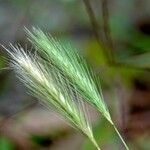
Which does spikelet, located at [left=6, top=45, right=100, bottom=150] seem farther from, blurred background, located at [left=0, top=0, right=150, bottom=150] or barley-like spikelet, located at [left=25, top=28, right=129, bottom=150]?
blurred background, located at [left=0, top=0, right=150, bottom=150]

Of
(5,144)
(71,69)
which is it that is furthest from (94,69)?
(71,69)

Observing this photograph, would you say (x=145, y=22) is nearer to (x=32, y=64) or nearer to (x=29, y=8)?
(x=29, y=8)

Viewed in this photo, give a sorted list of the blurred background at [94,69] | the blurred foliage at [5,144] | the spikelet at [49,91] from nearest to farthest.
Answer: the spikelet at [49,91], the blurred foliage at [5,144], the blurred background at [94,69]

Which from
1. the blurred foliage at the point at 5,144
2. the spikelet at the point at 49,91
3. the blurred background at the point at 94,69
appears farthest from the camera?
the blurred background at the point at 94,69

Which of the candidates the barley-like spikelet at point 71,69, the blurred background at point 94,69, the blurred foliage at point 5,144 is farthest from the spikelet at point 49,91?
the blurred foliage at point 5,144

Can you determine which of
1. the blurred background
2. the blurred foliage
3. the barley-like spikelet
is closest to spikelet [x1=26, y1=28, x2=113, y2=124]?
the barley-like spikelet

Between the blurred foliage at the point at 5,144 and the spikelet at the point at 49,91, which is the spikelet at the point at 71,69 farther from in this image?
the blurred foliage at the point at 5,144

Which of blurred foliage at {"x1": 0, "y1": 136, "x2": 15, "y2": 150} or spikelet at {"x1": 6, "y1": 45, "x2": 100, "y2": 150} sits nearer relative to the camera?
spikelet at {"x1": 6, "y1": 45, "x2": 100, "y2": 150}

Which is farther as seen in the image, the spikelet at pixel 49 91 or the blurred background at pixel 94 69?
the blurred background at pixel 94 69
